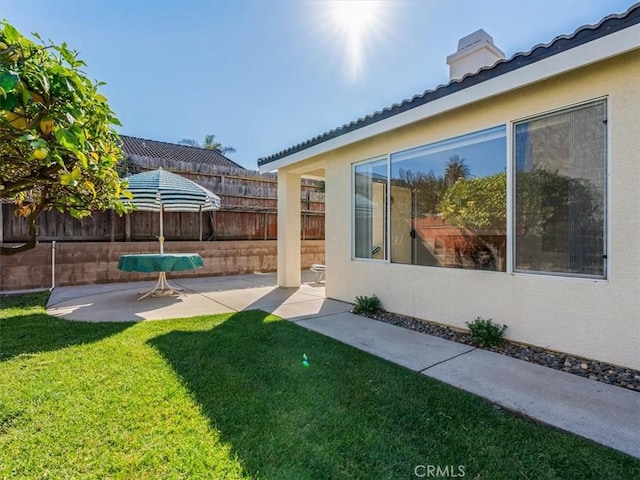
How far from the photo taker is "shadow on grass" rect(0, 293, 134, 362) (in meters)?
3.72

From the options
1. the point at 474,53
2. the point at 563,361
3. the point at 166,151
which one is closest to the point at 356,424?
the point at 563,361

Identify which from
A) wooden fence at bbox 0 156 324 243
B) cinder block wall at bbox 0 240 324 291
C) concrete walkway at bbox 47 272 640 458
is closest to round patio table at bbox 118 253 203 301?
concrete walkway at bbox 47 272 640 458

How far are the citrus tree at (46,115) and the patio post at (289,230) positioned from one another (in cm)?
590

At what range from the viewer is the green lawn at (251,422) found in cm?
191

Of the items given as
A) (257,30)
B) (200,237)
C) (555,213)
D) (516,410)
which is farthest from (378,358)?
(200,237)

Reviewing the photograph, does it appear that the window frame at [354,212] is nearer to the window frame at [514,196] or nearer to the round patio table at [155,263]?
the window frame at [514,196]

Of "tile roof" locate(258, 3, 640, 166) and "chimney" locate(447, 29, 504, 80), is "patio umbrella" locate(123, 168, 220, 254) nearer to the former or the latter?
"tile roof" locate(258, 3, 640, 166)

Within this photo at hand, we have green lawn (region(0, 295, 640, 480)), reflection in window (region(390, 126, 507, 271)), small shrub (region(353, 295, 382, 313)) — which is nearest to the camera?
green lawn (region(0, 295, 640, 480))

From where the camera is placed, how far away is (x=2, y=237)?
24.1 ft

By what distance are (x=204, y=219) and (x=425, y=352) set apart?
836cm

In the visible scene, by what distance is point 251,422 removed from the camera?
235 cm

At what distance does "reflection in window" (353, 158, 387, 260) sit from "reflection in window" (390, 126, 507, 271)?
224mm

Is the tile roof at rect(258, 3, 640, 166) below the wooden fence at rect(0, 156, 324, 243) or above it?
above

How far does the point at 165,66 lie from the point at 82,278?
5.98m
